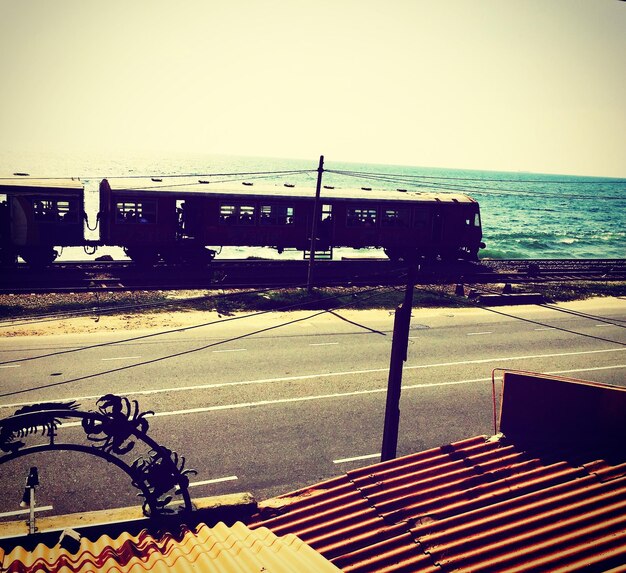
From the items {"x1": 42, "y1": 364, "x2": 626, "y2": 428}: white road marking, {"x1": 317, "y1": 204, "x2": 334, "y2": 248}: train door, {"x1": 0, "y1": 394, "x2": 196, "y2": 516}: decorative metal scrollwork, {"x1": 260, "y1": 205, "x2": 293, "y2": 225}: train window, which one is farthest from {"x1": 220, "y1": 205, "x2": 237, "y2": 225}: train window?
{"x1": 0, "y1": 394, "x2": 196, "y2": 516}: decorative metal scrollwork

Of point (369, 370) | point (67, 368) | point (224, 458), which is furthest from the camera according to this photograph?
point (369, 370)

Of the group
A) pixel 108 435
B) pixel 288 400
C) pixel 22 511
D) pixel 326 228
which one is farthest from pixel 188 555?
pixel 326 228

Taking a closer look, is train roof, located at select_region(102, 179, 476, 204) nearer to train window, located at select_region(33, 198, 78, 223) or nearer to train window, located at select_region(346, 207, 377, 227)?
train window, located at select_region(346, 207, 377, 227)

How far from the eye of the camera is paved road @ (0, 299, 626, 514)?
40.3 feet

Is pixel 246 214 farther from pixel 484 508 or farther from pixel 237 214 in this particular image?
pixel 484 508

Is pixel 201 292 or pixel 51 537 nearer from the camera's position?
pixel 51 537

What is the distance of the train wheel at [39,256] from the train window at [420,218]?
19.4 metres

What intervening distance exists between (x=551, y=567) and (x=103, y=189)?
26.3 metres

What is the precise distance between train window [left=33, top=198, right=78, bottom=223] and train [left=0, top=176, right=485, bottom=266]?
44 mm

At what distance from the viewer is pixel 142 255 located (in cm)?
2838

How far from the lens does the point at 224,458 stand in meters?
12.8

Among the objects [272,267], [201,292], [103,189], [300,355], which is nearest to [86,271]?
[103,189]

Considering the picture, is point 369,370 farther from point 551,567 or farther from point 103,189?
point 103,189

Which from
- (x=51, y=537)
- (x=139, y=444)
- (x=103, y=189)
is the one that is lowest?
(x=139, y=444)
